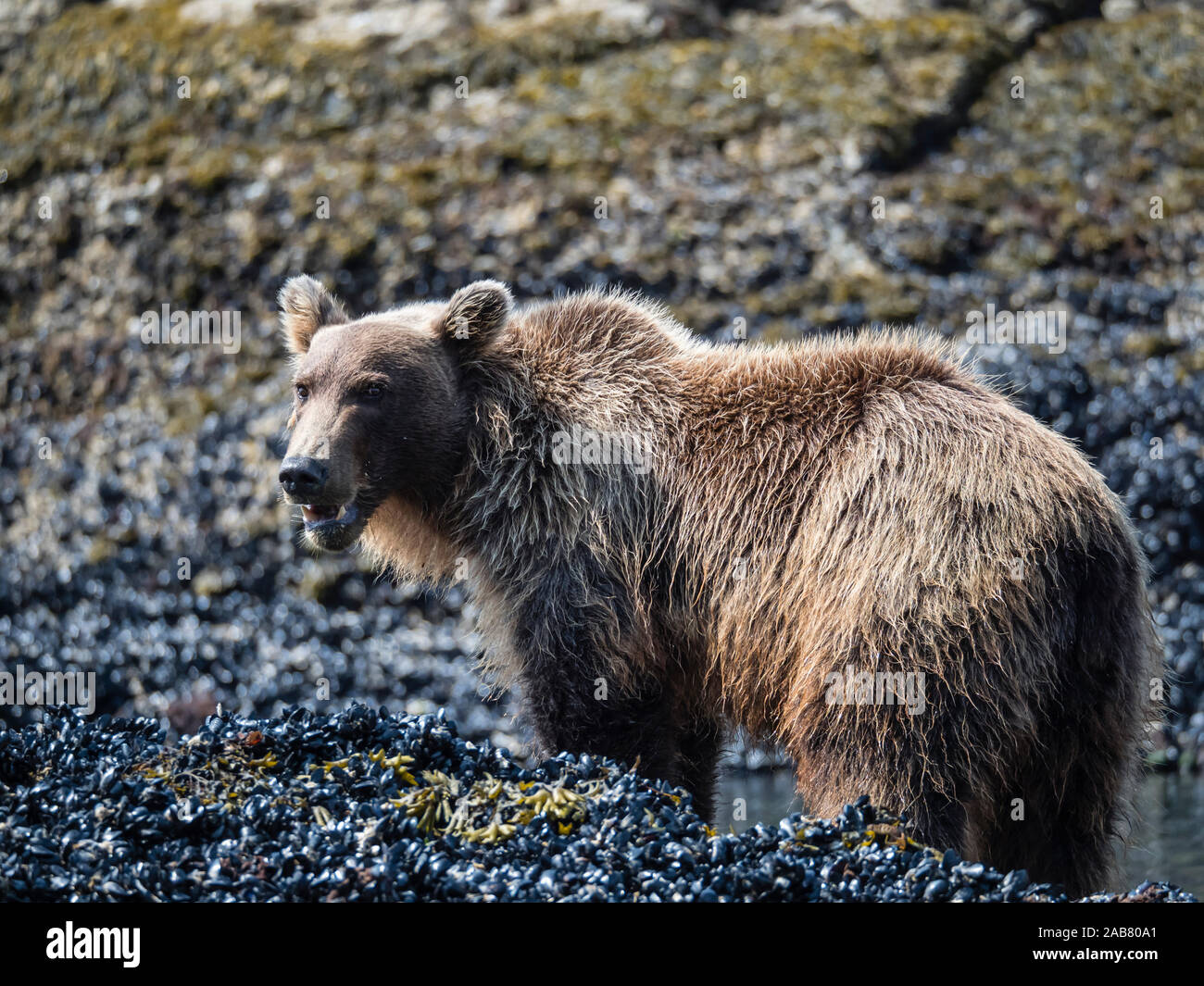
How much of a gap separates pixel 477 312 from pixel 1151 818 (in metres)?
6.94

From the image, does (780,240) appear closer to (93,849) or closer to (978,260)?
(978,260)

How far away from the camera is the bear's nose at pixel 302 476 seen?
22.2ft

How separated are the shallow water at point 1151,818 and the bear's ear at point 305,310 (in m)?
4.01

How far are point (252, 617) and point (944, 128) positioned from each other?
11.2m

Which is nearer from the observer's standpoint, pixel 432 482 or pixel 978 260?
pixel 432 482

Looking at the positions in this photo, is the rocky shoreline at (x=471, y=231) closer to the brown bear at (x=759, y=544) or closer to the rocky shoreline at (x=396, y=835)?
the brown bear at (x=759, y=544)

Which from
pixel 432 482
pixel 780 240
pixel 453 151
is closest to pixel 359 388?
pixel 432 482

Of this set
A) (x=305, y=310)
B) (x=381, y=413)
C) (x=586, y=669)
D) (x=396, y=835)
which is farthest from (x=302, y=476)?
(x=396, y=835)

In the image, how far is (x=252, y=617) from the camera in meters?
15.0

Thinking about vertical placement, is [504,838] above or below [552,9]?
below

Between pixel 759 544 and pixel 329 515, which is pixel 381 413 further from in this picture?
pixel 759 544

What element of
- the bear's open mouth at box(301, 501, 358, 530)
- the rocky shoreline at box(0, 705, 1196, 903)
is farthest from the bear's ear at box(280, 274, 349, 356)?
the rocky shoreline at box(0, 705, 1196, 903)

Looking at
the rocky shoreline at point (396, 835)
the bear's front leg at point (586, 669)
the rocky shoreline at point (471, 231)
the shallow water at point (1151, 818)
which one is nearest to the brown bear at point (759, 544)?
the bear's front leg at point (586, 669)
